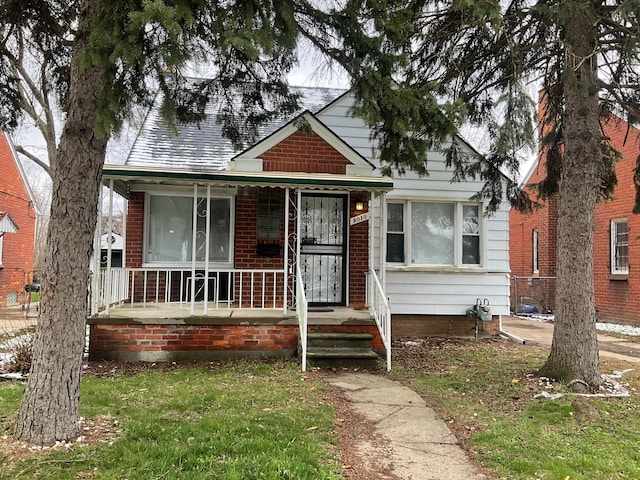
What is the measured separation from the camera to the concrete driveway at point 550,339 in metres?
8.36

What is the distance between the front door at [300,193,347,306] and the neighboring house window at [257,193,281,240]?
18.6 inches

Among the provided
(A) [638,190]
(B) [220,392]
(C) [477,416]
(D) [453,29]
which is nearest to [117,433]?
(B) [220,392]

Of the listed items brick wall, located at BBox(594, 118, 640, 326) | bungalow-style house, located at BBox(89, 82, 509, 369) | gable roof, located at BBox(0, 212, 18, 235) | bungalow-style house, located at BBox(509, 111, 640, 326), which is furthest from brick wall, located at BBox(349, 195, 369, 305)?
gable roof, located at BBox(0, 212, 18, 235)

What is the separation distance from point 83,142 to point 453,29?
16.9ft

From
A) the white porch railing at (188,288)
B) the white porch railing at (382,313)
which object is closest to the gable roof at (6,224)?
the white porch railing at (188,288)

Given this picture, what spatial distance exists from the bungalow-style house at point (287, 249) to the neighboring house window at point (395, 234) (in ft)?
0.08

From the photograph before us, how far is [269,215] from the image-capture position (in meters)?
8.55

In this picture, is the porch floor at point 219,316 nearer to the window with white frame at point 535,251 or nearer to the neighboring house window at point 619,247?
the neighboring house window at point 619,247

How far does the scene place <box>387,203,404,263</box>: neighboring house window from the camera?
9758 mm

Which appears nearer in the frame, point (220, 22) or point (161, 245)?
point (220, 22)

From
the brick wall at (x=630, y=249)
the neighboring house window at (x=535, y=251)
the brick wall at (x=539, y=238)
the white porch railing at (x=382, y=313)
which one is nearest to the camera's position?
the white porch railing at (x=382, y=313)

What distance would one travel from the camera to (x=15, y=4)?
16.1ft

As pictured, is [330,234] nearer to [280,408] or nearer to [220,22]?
[280,408]

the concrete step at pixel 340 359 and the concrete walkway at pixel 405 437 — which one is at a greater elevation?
the concrete step at pixel 340 359
